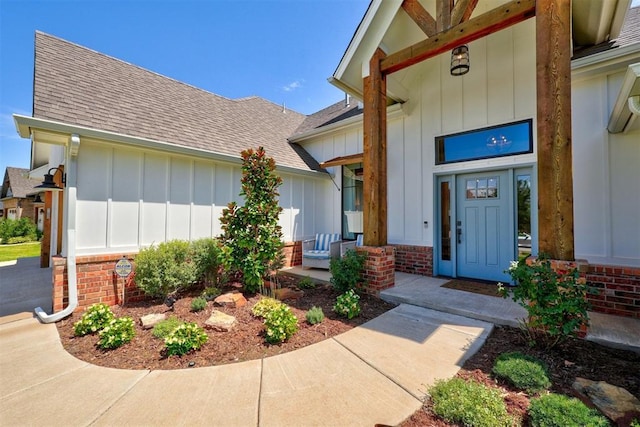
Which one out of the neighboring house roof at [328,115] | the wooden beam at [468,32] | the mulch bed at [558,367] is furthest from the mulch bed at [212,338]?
the neighboring house roof at [328,115]

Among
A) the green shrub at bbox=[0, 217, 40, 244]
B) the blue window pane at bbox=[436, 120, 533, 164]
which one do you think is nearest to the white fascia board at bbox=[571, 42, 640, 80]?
the blue window pane at bbox=[436, 120, 533, 164]

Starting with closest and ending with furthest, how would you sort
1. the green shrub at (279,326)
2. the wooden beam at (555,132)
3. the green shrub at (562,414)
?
the green shrub at (562,414)
the wooden beam at (555,132)
the green shrub at (279,326)

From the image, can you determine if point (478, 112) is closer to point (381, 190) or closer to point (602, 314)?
point (381, 190)

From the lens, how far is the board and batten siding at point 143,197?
4.59 m

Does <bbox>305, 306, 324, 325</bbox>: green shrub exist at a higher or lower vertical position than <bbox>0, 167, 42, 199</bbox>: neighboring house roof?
lower

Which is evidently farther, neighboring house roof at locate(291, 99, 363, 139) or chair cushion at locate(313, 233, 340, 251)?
neighboring house roof at locate(291, 99, 363, 139)

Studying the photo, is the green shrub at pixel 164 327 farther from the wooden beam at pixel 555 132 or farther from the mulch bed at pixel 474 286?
the wooden beam at pixel 555 132

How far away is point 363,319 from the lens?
4.03 m

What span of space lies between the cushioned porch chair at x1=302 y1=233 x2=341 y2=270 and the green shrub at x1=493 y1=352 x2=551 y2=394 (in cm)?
449

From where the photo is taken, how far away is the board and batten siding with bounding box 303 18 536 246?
5274 millimetres

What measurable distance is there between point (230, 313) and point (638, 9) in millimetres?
10802

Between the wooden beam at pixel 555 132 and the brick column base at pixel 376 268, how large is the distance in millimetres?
2265

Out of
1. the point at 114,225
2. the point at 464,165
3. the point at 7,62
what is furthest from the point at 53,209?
the point at 464,165

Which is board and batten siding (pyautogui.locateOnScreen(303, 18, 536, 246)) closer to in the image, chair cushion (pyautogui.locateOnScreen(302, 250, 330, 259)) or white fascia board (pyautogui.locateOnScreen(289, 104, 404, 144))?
white fascia board (pyautogui.locateOnScreen(289, 104, 404, 144))
